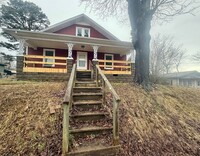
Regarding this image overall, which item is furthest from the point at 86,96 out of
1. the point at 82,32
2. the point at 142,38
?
the point at 82,32

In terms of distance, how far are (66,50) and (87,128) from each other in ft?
39.1

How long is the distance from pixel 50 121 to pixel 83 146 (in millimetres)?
1465

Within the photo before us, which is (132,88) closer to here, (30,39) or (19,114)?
(19,114)

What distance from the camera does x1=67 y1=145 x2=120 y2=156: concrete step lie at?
10.6ft

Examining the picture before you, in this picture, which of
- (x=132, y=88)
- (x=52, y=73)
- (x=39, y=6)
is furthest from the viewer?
(x=39, y=6)

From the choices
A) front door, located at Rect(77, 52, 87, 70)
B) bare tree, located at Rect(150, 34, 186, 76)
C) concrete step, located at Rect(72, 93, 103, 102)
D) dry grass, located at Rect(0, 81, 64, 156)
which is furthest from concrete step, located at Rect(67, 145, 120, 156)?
bare tree, located at Rect(150, 34, 186, 76)

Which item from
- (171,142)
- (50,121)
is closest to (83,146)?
(50,121)

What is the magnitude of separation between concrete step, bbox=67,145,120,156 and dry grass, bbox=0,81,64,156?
0.54 metres

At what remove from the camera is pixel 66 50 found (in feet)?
48.2

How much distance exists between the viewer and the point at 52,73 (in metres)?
10.4

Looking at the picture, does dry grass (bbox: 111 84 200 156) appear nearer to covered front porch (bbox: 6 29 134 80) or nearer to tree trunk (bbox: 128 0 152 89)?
tree trunk (bbox: 128 0 152 89)

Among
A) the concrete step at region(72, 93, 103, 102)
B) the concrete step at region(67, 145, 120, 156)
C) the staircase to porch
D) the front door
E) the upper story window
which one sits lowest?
the concrete step at region(67, 145, 120, 156)

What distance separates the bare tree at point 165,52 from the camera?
3074 cm

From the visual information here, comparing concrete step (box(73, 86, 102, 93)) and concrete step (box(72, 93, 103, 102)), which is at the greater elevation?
concrete step (box(73, 86, 102, 93))
